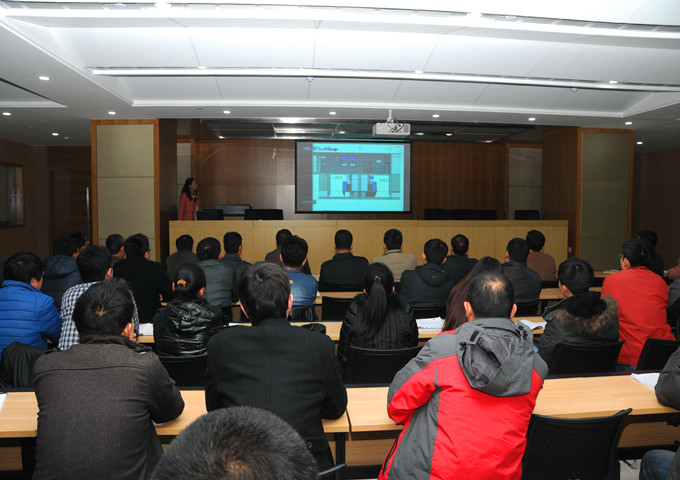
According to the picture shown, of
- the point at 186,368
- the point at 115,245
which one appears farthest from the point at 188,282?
the point at 115,245

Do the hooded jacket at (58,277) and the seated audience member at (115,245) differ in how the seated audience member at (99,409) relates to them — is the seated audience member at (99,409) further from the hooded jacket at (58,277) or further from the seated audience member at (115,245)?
the seated audience member at (115,245)

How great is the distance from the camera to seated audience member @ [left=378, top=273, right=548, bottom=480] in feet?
5.12

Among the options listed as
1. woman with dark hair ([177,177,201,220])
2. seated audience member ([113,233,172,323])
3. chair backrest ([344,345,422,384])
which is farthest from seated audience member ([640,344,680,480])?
woman with dark hair ([177,177,201,220])

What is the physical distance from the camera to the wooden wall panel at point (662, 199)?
37.5 feet

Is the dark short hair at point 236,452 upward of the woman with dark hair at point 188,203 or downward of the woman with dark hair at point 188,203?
downward

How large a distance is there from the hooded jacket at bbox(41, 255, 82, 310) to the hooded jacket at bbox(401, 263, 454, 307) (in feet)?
8.73

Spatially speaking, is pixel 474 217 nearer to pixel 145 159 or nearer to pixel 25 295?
pixel 145 159

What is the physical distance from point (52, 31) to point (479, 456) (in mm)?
5135

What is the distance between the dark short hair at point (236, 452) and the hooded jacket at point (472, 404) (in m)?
1.07

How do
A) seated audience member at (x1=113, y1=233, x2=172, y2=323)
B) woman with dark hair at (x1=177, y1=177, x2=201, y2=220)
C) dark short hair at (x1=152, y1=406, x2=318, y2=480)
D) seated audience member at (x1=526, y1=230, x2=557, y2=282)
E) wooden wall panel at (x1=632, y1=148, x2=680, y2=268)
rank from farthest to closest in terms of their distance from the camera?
1. wooden wall panel at (x1=632, y1=148, x2=680, y2=268)
2. woman with dark hair at (x1=177, y1=177, x2=201, y2=220)
3. seated audience member at (x1=526, y1=230, x2=557, y2=282)
4. seated audience member at (x1=113, y1=233, x2=172, y2=323)
5. dark short hair at (x1=152, y1=406, x2=318, y2=480)

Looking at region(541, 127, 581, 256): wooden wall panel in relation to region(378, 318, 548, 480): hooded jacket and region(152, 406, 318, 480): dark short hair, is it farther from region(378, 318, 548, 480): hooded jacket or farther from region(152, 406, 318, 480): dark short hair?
region(152, 406, 318, 480): dark short hair

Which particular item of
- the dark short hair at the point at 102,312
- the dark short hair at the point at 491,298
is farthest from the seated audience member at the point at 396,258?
the dark short hair at the point at 102,312

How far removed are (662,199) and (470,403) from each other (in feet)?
41.4

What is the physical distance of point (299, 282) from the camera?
395 cm
